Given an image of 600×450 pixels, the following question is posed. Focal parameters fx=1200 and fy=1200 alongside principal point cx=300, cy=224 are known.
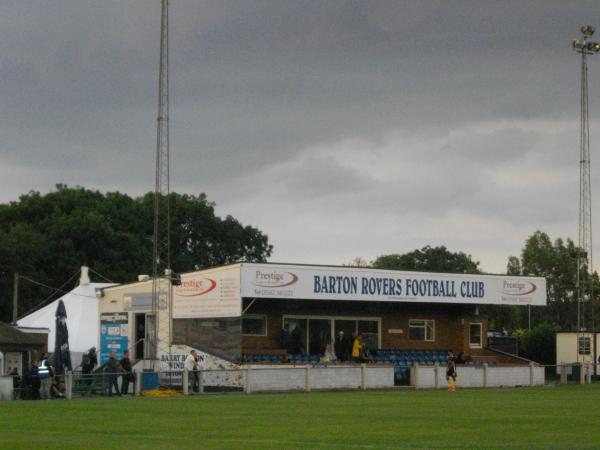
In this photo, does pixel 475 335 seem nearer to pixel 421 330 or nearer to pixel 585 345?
pixel 421 330

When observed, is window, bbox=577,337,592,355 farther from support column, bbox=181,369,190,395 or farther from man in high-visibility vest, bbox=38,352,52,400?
man in high-visibility vest, bbox=38,352,52,400

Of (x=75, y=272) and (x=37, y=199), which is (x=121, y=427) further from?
(x=37, y=199)

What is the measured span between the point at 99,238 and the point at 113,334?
38.6 meters

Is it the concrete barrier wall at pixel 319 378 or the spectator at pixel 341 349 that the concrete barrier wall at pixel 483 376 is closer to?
the concrete barrier wall at pixel 319 378

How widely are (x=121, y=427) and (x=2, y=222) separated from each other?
80236 mm

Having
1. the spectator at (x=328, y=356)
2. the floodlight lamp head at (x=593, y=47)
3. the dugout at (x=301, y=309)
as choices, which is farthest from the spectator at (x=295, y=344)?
the floodlight lamp head at (x=593, y=47)

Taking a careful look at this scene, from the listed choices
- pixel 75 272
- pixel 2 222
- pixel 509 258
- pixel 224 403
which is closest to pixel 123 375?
pixel 224 403

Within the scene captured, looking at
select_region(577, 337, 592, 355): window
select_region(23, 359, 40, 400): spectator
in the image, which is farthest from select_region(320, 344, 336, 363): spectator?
select_region(577, 337, 592, 355): window

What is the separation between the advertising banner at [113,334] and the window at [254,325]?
7.07 m

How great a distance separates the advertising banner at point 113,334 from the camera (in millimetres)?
59125

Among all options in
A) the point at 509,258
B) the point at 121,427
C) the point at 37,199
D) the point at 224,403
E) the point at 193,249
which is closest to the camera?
the point at 121,427

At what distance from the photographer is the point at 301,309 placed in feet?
188

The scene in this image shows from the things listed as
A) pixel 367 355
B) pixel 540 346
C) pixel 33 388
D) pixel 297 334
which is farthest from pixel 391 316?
pixel 33 388

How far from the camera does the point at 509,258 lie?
470 feet
